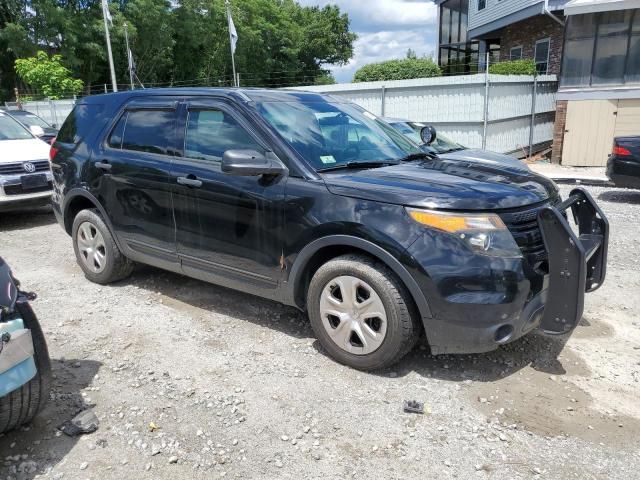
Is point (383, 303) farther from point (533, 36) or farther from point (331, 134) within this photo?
point (533, 36)

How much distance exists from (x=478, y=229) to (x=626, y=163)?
7.09 metres

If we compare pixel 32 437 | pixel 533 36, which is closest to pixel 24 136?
pixel 32 437

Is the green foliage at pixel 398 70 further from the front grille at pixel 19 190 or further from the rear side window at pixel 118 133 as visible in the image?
the rear side window at pixel 118 133

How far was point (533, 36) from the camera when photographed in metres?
19.8

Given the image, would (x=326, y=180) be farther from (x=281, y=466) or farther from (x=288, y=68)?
(x=288, y=68)

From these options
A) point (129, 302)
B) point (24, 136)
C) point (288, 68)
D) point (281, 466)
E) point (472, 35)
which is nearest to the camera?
point (281, 466)

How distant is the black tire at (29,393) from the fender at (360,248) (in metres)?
1.54

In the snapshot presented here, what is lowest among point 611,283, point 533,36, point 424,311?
point 611,283

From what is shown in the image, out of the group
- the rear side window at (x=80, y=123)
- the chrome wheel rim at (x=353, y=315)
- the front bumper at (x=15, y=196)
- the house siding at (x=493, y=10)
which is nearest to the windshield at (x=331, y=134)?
the chrome wheel rim at (x=353, y=315)

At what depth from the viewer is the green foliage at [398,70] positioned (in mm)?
23672

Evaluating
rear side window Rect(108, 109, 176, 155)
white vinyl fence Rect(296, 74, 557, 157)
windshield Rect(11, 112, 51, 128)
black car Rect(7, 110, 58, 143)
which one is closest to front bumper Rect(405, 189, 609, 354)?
rear side window Rect(108, 109, 176, 155)

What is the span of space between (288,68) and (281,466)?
53.7 m

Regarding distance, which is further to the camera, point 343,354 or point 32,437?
point 343,354

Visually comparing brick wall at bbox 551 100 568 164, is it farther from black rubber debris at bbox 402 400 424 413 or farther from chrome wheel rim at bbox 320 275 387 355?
black rubber debris at bbox 402 400 424 413
